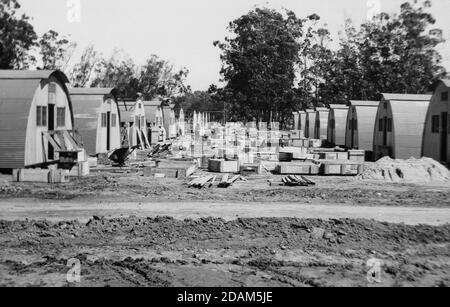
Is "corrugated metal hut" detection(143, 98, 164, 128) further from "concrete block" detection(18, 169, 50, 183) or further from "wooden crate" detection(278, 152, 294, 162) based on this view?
"concrete block" detection(18, 169, 50, 183)

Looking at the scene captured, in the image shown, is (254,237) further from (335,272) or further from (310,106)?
(310,106)

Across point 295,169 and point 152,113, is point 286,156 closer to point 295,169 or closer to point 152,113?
point 295,169

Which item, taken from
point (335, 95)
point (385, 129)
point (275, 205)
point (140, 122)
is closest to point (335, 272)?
point (275, 205)

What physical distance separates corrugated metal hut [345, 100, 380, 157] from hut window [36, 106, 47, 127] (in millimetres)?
20422

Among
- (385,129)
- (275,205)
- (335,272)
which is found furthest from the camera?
(385,129)

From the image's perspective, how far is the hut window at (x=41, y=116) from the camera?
2064 cm

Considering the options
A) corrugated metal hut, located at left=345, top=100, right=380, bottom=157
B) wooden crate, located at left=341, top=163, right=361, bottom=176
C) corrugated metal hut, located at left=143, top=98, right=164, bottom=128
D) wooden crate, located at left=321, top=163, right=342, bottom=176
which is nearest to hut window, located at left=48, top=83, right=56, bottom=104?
wooden crate, located at left=321, top=163, right=342, bottom=176

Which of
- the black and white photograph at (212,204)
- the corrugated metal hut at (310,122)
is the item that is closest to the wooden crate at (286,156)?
the black and white photograph at (212,204)

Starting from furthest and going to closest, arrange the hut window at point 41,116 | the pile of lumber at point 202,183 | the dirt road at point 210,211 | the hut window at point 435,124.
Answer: the hut window at point 435,124 → the hut window at point 41,116 → the pile of lumber at point 202,183 → the dirt road at point 210,211

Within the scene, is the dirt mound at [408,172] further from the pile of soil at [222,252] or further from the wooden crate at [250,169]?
the pile of soil at [222,252]

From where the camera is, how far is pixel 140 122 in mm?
38656

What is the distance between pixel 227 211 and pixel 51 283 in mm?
6019

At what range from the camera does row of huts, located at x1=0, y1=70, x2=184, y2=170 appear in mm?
19219

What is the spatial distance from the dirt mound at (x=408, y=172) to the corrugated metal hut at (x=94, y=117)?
48.9ft
